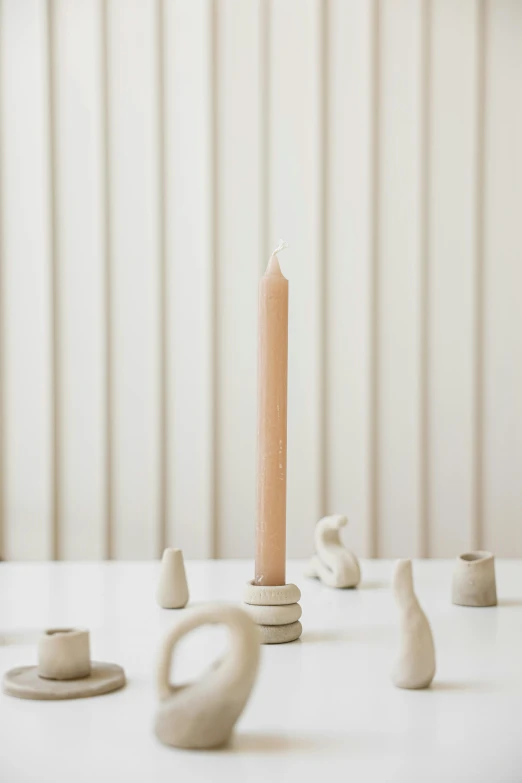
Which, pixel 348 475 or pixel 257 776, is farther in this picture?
pixel 348 475

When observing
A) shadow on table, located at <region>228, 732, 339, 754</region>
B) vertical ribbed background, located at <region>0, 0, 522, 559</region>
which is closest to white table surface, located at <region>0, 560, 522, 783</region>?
shadow on table, located at <region>228, 732, 339, 754</region>

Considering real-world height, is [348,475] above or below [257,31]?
below

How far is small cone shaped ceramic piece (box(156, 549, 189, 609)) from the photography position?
70 cm

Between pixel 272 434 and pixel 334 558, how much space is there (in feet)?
0.88

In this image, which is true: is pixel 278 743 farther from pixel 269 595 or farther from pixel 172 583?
pixel 172 583

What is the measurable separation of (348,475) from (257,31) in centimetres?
67

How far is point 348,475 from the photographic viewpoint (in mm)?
1349

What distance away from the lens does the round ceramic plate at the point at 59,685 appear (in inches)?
18.3

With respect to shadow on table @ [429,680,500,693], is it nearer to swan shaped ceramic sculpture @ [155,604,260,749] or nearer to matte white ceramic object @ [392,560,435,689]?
matte white ceramic object @ [392,560,435,689]

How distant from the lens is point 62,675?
19.1 inches

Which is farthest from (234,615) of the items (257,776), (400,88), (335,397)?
(400,88)

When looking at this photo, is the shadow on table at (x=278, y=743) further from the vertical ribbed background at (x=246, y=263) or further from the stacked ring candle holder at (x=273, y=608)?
the vertical ribbed background at (x=246, y=263)

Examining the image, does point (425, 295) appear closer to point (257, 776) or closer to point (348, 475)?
point (348, 475)

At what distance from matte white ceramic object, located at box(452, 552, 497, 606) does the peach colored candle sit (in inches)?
8.6
